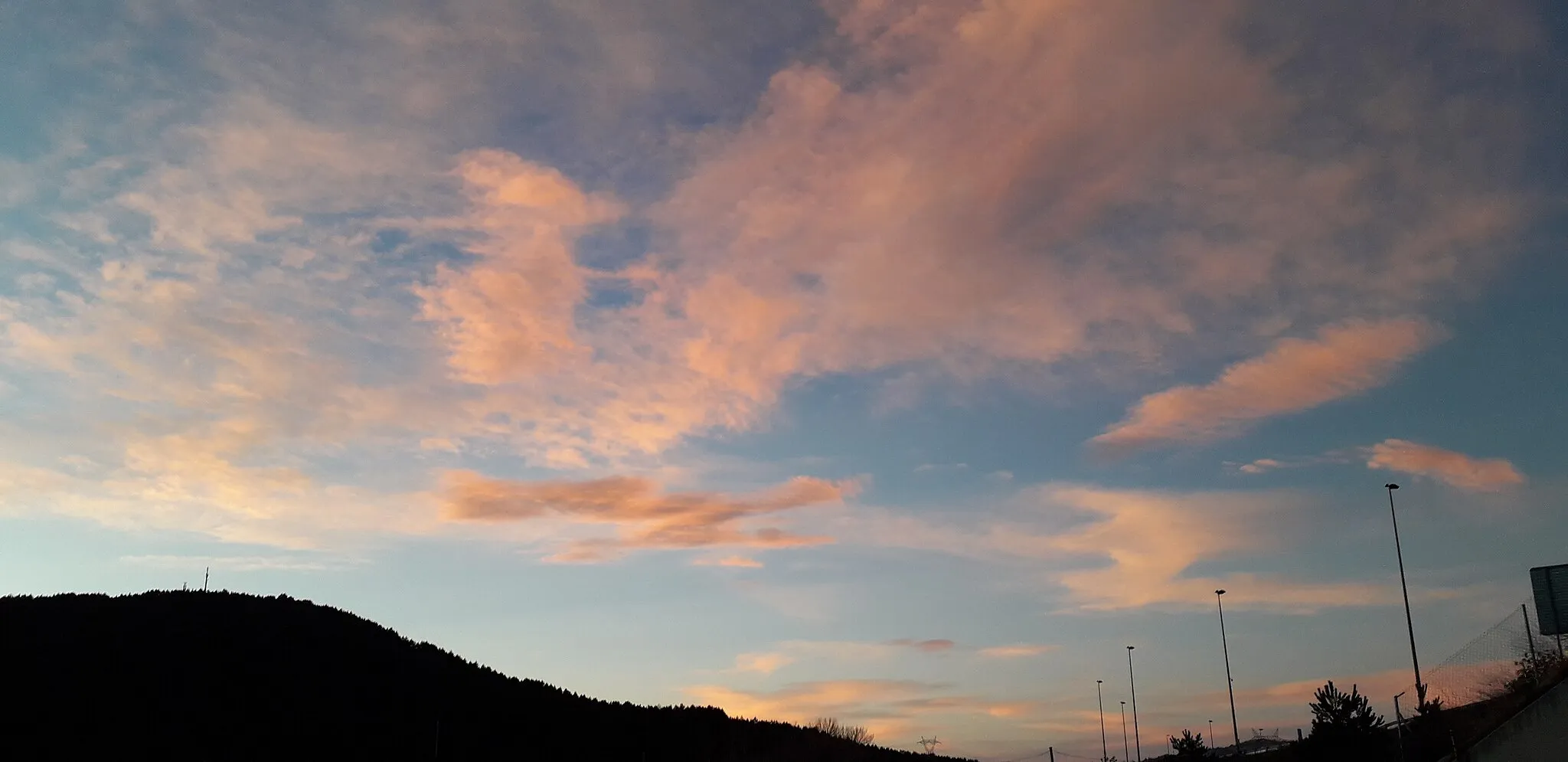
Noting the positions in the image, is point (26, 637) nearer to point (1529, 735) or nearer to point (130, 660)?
point (130, 660)

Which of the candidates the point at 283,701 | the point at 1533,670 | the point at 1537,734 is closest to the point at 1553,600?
the point at 1533,670

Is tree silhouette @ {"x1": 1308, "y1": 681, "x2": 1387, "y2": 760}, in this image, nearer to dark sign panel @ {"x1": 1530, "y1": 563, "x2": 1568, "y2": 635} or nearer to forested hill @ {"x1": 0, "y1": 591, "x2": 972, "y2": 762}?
dark sign panel @ {"x1": 1530, "y1": 563, "x2": 1568, "y2": 635}

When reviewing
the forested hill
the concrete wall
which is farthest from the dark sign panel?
the forested hill

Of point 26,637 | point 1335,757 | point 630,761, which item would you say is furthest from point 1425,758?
point 26,637

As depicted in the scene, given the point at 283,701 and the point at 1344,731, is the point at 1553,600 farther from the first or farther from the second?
the point at 283,701

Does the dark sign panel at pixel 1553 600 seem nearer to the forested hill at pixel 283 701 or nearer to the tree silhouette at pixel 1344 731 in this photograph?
the tree silhouette at pixel 1344 731

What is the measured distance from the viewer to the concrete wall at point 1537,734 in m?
33.1

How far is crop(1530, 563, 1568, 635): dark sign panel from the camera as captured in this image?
53.5 m

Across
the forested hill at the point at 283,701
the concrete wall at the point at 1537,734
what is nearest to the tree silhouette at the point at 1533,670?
the concrete wall at the point at 1537,734

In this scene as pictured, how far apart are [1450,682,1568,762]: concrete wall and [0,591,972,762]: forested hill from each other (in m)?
42.1

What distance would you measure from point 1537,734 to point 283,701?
66.7 meters

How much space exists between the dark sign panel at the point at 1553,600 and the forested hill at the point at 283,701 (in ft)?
130

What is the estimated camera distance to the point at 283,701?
225 feet

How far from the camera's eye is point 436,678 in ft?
271
